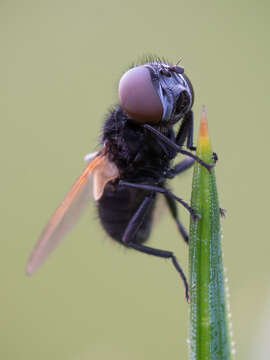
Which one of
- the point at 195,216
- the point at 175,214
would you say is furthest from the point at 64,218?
the point at 195,216

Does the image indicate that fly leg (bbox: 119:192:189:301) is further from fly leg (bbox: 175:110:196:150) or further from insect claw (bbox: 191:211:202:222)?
insect claw (bbox: 191:211:202:222)

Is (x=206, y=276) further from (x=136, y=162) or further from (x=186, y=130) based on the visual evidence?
(x=136, y=162)

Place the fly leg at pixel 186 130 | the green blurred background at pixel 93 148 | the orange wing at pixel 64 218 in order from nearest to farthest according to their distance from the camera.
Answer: the fly leg at pixel 186 130 → the orange wing at pixel 64 218 → the green blurred background at pixel 93 148

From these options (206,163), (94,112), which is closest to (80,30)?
(94,112)

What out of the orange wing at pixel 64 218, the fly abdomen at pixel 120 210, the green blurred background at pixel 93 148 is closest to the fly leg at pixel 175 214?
the fly abdomen at pixel 120 210

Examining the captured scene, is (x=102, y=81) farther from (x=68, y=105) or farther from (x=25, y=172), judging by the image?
(x=25, y=172)

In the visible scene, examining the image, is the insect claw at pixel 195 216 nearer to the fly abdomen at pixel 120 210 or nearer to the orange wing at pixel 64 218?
the orange wing at pixel 64 218
